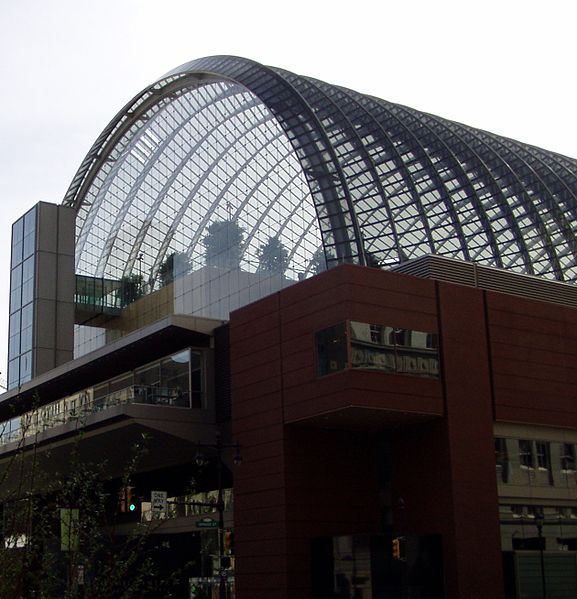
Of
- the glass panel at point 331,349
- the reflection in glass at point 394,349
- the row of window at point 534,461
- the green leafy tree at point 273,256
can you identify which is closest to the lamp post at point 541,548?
the row of window at point 534,461

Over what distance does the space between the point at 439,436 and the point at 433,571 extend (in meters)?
5.72

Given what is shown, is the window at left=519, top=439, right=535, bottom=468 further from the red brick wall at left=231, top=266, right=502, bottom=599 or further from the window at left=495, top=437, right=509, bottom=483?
the red brick wall at left=231, top=266, right=502, bottom=599

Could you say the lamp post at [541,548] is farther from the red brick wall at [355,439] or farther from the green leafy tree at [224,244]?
the green leafy tree at [224,244]

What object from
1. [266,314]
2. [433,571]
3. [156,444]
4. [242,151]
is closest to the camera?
[433,571]

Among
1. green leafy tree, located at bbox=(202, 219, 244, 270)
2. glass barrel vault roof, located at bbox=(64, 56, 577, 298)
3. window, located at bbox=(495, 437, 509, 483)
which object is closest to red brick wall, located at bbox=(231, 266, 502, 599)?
window, located at bbox=(495, 437, 509, 483)

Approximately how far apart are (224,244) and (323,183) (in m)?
8.53

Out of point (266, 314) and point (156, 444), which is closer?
point (266, 314)

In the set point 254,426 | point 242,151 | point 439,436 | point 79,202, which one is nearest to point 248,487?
point 254,426

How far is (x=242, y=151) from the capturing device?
2830 inches

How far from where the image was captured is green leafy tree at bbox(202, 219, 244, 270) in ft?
211

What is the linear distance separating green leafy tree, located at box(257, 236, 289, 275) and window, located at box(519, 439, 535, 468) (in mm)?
19629

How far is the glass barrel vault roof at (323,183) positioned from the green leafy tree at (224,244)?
1.78 ft

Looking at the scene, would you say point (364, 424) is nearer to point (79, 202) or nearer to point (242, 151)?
point (242, 151)

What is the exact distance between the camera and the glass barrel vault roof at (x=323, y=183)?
203 ft
